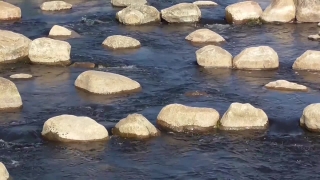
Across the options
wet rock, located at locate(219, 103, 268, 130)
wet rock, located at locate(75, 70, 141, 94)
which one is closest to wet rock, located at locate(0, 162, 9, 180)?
wet rock, located at locate(219, 103, 268, 130)

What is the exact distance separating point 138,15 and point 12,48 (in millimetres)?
6650

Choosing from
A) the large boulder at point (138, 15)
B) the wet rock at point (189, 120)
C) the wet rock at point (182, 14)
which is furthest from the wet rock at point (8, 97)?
the wet rock at point (182, 14)

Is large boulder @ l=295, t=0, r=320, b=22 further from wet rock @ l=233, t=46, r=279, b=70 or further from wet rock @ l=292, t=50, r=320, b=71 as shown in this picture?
wet rock @ l=233, t=46, r=279, b=70

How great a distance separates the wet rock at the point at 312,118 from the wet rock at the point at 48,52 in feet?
28.1

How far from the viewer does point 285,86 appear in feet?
68.0

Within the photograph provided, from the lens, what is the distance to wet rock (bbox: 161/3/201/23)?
28864 millimetres

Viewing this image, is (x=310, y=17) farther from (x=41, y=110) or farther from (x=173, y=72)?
(x=41, y=110)

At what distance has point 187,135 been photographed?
17.5 meters

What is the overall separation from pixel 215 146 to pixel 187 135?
2.99 ft

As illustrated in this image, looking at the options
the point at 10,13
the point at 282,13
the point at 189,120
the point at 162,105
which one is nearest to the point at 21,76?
the point at 162,105

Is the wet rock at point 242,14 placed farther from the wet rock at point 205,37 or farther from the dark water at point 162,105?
the wet rock at point 205,37

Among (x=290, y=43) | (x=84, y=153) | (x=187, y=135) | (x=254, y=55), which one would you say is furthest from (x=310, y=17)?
(x=84, y=153)

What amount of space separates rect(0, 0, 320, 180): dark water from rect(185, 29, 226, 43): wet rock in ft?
1.48

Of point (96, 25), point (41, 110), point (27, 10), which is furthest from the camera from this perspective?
point (27, 10)
